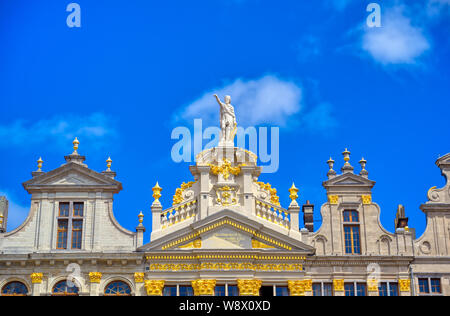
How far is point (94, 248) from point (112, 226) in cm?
126

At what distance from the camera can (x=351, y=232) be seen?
120 ft

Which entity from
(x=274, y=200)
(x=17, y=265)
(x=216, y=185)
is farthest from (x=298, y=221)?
(x=17, y=265)

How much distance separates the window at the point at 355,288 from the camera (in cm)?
3553

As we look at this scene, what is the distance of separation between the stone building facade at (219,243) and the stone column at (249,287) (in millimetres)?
42

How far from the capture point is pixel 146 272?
116 feet

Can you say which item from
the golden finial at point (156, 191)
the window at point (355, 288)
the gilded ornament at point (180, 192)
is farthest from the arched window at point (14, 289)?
the window at point (355, 288)

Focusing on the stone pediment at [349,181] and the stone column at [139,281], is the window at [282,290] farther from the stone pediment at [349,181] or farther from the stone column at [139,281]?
the stone column at [139,281]

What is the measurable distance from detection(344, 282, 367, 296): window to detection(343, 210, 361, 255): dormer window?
4.48ft

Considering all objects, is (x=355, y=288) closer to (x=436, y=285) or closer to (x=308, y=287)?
(x=308, y=287)

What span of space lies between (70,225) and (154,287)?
4.64 m

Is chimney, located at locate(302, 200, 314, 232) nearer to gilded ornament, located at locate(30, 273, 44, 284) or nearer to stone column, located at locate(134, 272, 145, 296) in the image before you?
stone column, located at locate(134, 272, 145, 296)

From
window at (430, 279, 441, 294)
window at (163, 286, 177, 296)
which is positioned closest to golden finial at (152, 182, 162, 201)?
window at (163, 286, 177, 296)
